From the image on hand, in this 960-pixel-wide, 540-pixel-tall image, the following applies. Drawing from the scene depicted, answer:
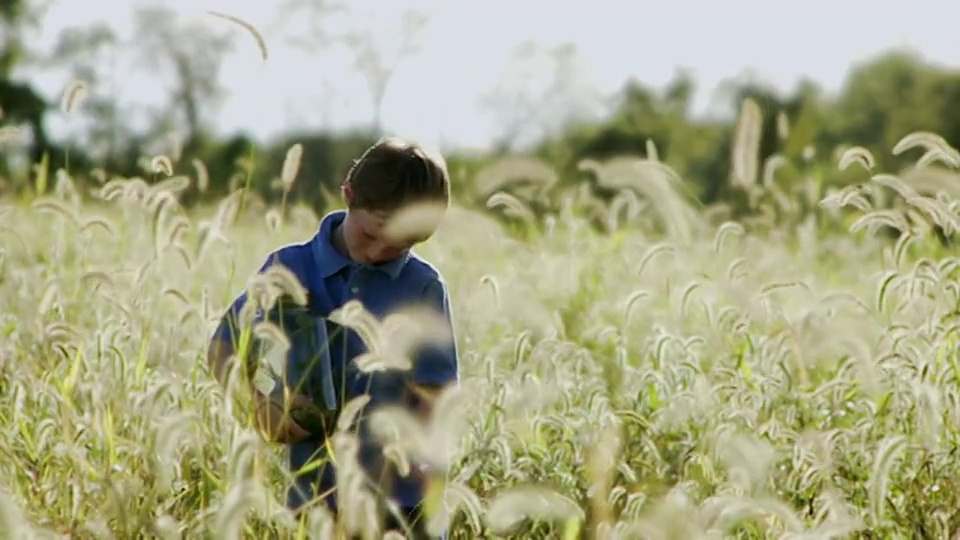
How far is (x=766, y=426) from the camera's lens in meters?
3.84

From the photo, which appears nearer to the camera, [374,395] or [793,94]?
[374,395]

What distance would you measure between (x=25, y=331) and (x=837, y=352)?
2.46 metres

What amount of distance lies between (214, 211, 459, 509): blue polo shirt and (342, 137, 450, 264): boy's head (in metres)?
0.07

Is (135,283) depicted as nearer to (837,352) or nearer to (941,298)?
(941,298)

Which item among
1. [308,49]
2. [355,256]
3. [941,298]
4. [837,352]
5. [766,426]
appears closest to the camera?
[355,256]

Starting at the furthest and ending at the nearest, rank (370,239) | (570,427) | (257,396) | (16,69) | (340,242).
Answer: (16,69)
(570,427)
(340,242)
(370,239)
(257,396)

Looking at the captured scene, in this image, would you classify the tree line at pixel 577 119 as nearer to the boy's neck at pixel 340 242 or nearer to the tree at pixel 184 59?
the tree at pixel 184 59

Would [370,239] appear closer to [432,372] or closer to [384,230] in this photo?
[384,230]

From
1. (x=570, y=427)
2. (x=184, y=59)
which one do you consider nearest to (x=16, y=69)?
(x=184, y=59)

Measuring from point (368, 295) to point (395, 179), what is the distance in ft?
0.99

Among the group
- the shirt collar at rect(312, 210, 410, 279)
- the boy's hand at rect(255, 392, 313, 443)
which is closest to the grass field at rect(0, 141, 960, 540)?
the boy's hand at rect(255, 392, 313, 443)

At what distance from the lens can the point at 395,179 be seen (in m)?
3.39

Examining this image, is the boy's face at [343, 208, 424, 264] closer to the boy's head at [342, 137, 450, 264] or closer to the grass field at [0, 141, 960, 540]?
the boy's head at [342, 137, 450, 264]

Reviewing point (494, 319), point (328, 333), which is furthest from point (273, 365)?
point (494, 319)
